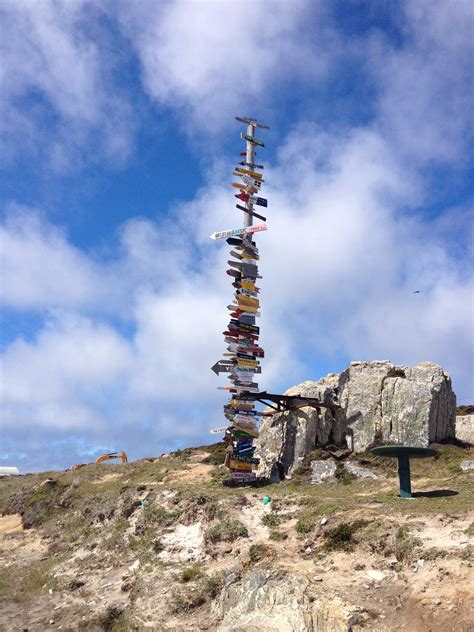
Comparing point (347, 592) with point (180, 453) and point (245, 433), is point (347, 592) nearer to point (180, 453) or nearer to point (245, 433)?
point (245, 433)

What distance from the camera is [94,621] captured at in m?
20.2

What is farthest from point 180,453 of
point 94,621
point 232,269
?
point 94,621

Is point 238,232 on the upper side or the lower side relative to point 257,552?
upper

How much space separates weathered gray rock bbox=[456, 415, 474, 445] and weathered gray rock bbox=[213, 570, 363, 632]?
2510 centimetres

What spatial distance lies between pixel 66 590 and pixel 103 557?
2853mm

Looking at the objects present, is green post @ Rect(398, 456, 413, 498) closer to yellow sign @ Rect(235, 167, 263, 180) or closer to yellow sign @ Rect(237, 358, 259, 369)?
yellow sign @ Rect(237, 358, 259, 369)

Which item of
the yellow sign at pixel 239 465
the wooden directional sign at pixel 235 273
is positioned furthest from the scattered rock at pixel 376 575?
the wooden directional sign at pixel 235 273

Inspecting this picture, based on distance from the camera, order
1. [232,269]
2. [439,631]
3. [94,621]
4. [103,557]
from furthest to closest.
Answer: [232,269] → [103,557] → [94,621] → [439,631]

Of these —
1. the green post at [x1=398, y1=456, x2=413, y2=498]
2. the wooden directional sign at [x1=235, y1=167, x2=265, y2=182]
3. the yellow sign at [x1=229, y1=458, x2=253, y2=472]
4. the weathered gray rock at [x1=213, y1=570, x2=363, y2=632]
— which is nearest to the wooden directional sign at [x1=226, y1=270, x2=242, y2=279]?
the wooden directional sign at [x1=235, y1=167, x2=265, y2=182]

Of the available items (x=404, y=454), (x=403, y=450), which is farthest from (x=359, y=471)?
(x=403, y=450)

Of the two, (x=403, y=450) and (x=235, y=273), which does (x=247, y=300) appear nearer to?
(x=235, y=273)

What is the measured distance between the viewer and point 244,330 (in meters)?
36.8

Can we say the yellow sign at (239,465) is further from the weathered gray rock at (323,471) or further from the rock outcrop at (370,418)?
the weathered gray rock at (323,471)

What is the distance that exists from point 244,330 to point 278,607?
22.1m
